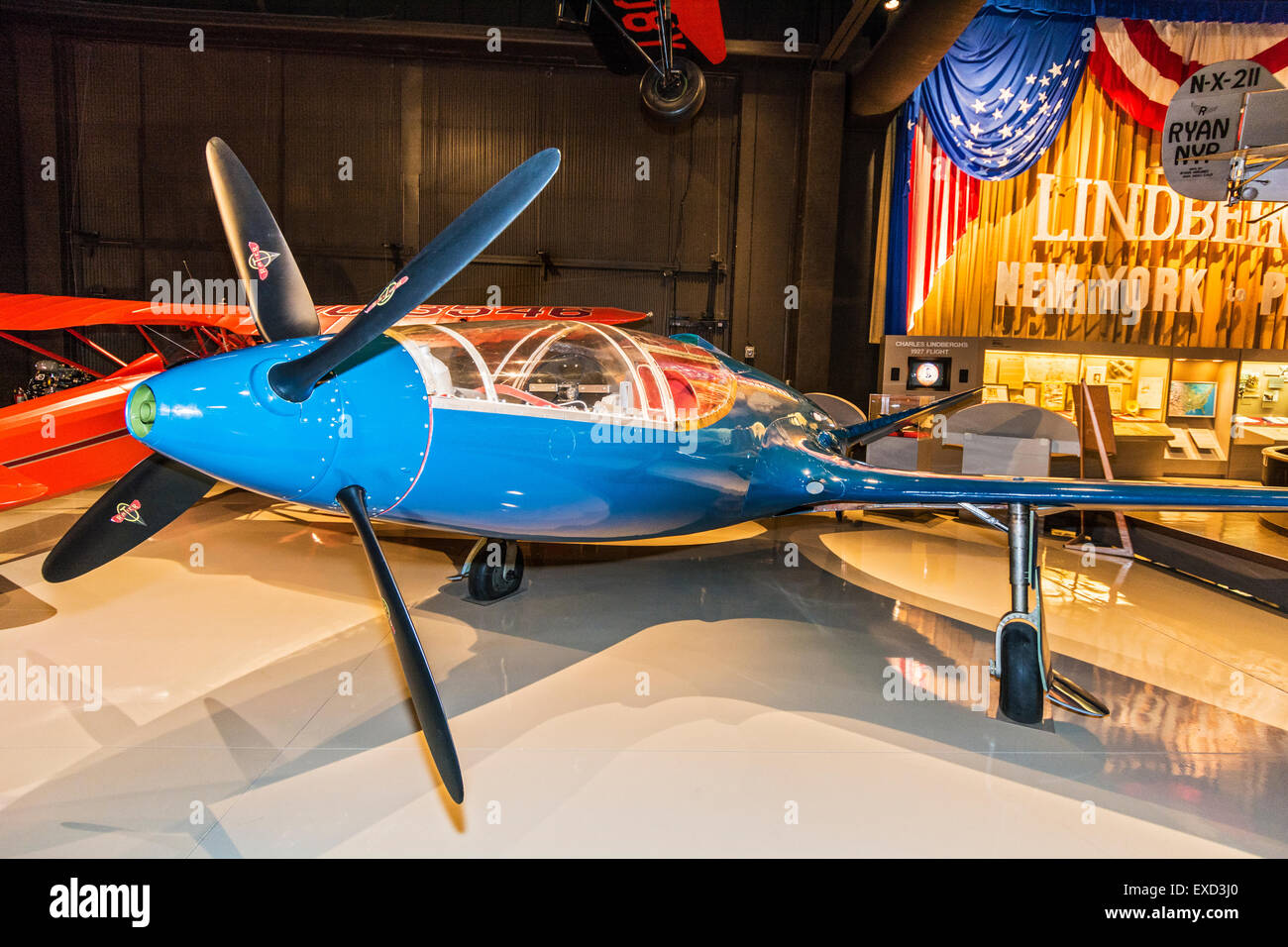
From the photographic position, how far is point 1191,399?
1115 centimetres

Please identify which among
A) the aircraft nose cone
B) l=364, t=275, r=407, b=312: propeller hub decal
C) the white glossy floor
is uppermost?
l=364, t=275, r=407, b=312: propeller hub decal

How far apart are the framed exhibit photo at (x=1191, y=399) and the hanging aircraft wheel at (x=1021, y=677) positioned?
34.0 ft

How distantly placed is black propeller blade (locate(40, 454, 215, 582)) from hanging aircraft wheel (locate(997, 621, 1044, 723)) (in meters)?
4.04

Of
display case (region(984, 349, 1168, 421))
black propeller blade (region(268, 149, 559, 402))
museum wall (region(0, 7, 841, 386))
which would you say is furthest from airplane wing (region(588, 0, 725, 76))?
black propeller blade (region(268, 149, 559, 402))

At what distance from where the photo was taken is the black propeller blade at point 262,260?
124 inches

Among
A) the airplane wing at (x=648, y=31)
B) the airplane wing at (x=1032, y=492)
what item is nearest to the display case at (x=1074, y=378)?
the airplane wing at (x=648, y=31)

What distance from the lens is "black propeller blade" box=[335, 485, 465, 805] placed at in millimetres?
2045

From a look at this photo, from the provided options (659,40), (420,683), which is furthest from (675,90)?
(420,683)

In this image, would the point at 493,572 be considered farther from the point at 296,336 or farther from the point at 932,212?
the point at 932,212

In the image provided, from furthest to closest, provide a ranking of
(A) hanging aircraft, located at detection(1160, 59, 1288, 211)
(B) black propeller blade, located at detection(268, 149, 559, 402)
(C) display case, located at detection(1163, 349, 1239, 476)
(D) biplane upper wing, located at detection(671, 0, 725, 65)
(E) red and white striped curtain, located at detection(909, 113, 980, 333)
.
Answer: (C) display case, located at detection(1163, 349, 1239, 476) → (E) red and white striped curtain, located at detection(909, 113, 980, 333) → (D) biplane upper wing, located at detection(671, 0, 725, 65) → (A) hanging aircraft, located at detection(1160, 59, 1288, 211) → (B) black propeller blade, located at detection(268, 149, 559, 402)

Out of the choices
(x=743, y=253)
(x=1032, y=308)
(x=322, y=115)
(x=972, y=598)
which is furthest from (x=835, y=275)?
(x=322, y=115)

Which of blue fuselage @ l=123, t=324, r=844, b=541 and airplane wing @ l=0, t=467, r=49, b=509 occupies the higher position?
blue fuselage @ l=123, t=324, r=844, b=541

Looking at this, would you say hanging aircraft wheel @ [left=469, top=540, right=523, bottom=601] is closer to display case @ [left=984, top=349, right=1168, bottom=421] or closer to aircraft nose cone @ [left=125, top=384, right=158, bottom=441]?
aircraft nose cone @ [left=125, top=384, right=158, bottom=441]
